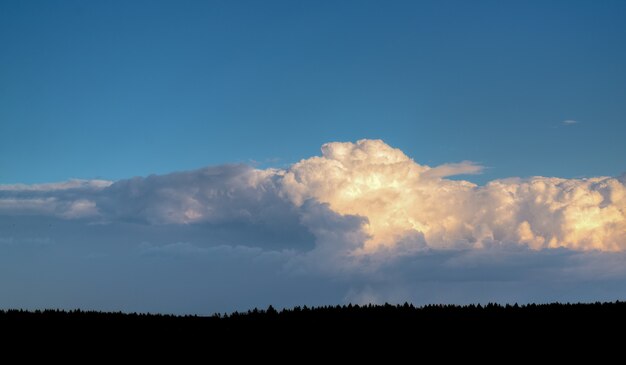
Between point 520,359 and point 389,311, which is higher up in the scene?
point 389,311

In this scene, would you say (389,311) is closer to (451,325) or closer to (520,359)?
(451,325)

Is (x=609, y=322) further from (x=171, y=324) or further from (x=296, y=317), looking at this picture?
(x=171, y=324)

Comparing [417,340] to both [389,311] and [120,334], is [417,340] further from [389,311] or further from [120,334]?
[120,334]

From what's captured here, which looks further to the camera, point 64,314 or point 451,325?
point 64,314

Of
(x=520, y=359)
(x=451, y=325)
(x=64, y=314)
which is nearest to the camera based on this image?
(x=520, y=359)

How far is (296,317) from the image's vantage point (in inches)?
1064

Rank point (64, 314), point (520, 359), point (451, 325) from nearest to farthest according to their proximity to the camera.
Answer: point (520, 359), point (451, 325), point (64, 314)

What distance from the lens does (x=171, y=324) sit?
2727 cm

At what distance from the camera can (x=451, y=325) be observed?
26156mm

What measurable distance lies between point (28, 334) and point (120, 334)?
150 inches

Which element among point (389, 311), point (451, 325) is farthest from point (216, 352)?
point (451, 325)

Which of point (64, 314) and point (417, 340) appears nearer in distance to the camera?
point (417, 340)

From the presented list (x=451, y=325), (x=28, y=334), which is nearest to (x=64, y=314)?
(x=28, y=334)

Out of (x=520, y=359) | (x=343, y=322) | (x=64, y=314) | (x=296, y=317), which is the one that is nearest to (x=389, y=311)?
(x=343, y=322)
